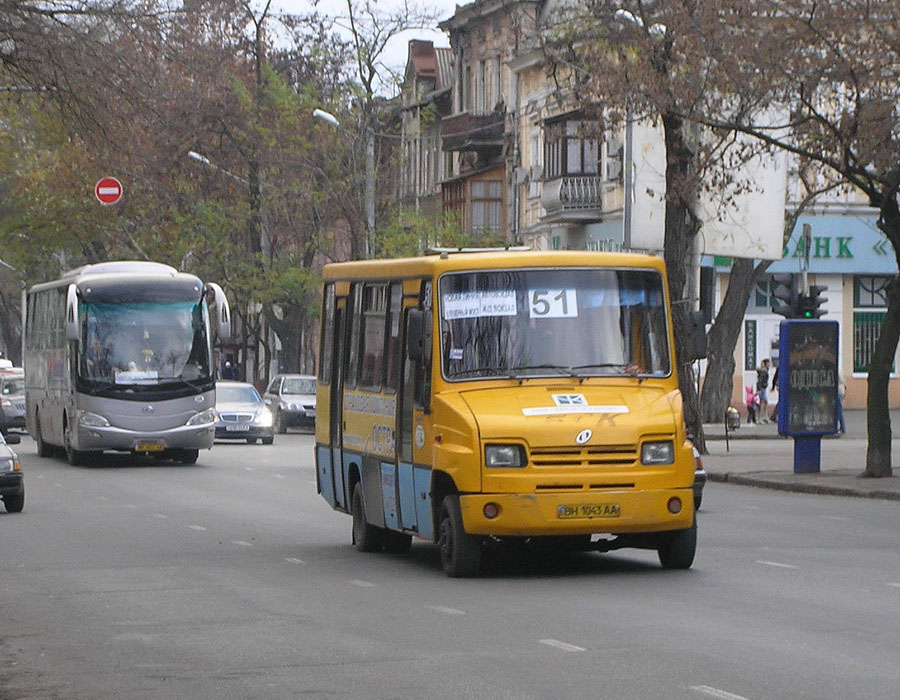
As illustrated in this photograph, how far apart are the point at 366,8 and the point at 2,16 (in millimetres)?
30976

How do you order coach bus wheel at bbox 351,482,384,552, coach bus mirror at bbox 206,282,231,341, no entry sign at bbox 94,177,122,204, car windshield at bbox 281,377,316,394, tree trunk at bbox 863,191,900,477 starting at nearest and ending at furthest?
1. coach bus wheel at bbox 351,482,384,552
2. tree trunk at bbox 863,191,900,477
3. coach bus mirror at bbox 206,282,231,341
4. car windshield at bbox 281,377,316,394
5. no entry sign at bbox 94,177,122,204

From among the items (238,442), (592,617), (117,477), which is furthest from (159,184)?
(592,617)

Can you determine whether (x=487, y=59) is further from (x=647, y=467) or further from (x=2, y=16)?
(x=647, y=467)

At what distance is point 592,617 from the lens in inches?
501

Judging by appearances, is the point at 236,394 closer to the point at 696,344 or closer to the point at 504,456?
the point at 696,344

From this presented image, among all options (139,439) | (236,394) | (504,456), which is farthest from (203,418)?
(504,456)

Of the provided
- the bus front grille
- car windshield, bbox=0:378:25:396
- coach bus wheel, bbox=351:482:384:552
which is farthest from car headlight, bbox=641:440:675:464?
car windshield, bbox=0:378:25:396

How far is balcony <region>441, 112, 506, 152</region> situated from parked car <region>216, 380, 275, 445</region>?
81.8 feet

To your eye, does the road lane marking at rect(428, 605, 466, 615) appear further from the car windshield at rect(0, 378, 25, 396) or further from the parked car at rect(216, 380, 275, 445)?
the car windshield at rect(0, 378, 25, 396)

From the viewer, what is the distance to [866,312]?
2313 inches

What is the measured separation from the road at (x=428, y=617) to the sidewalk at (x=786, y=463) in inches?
226

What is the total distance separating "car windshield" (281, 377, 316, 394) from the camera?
177 feet

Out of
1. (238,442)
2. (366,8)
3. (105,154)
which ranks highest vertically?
(366,8)

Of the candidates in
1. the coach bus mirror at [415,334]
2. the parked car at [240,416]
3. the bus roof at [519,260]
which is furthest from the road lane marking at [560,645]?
the parked car at [240,416]
